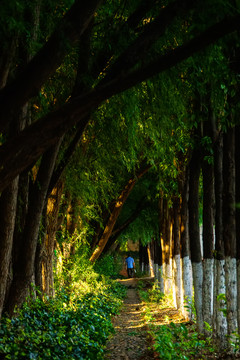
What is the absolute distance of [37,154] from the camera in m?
4.88

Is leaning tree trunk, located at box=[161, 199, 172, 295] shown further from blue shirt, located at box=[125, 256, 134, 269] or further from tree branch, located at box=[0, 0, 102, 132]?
blue shirt, located at box=[125, 256, 134, 269]

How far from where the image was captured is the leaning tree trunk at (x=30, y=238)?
762 cm

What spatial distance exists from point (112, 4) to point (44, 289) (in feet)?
22.7

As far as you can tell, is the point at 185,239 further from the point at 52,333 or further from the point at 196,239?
the point at 52,333

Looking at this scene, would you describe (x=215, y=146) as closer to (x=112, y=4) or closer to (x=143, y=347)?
(x=112, y=4)

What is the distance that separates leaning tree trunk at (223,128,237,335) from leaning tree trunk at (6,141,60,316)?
350 centimetres

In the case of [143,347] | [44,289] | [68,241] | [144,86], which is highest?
[144,86]

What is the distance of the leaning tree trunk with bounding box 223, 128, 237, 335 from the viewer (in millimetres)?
8523

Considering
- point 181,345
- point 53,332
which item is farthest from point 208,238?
point 53,332

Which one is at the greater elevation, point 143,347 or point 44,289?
point 44,289

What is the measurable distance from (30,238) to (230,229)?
3820 millimetres

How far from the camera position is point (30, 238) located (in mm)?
7855

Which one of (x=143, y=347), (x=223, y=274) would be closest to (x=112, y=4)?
(x=223, y=274)

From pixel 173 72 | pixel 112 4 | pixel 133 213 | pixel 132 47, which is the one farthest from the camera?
pixel 133 213
